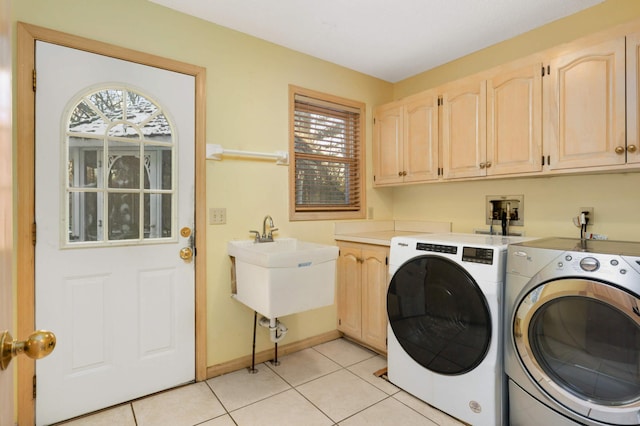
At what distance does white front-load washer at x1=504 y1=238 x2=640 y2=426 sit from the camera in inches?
50.9

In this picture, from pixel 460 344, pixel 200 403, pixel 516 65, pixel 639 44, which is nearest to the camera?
pixel 639 44

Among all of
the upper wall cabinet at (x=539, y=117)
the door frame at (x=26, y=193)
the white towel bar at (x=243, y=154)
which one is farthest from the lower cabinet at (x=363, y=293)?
the door frame at (x=26, y=193)

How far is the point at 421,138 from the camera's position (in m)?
2.67

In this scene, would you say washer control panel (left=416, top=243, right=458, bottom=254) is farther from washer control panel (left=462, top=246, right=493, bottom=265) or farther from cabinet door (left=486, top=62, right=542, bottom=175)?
cabinet door (left=486, top=62, right=542, bottom=175)

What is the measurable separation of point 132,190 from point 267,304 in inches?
41.2

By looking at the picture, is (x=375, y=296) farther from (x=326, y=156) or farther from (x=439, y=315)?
(x=326, y=156)

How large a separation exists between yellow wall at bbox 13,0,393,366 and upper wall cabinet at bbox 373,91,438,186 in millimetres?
682

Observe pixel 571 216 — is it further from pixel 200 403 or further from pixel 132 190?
pixel 132 190

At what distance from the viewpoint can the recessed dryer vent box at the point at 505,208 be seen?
239cm

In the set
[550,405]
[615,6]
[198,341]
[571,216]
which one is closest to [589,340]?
[550,405]

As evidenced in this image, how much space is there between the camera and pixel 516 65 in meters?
2.08

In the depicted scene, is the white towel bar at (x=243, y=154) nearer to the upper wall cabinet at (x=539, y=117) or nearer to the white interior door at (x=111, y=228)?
the white interior door at (x=111, y=228)

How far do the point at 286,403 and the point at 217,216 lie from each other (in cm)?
125

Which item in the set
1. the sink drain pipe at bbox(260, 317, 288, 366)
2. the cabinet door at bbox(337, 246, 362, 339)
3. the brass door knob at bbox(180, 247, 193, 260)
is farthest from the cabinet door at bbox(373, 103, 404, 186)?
the brass door knob at bbox(180, 247, 193, 260)
